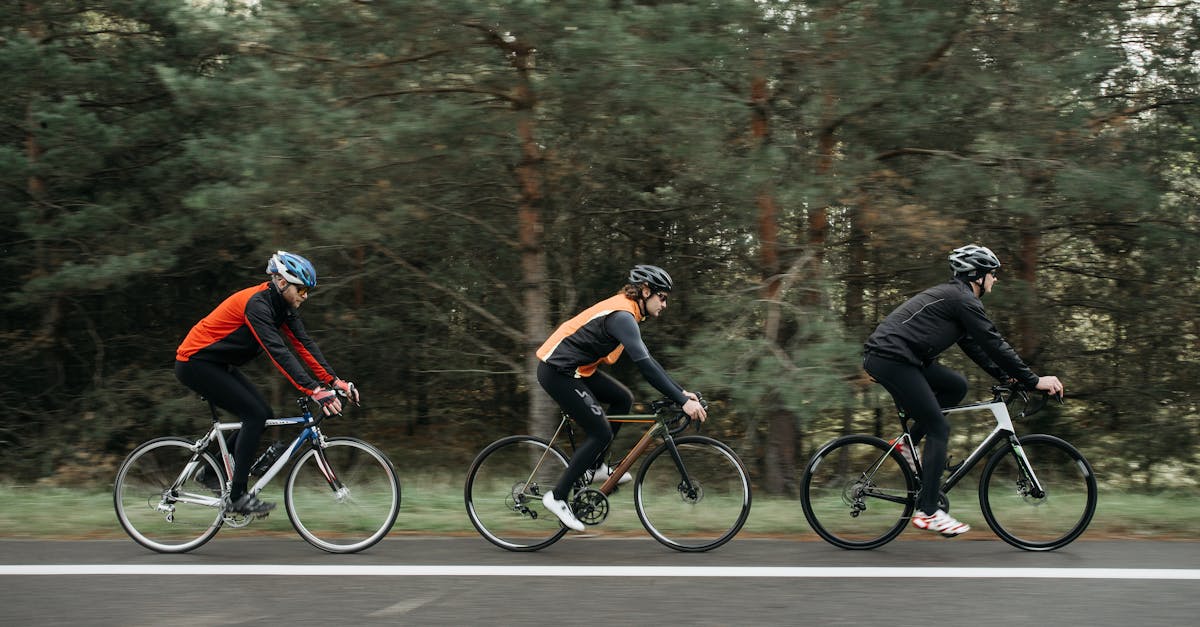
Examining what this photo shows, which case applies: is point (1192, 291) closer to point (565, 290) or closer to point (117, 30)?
point (565, 290)

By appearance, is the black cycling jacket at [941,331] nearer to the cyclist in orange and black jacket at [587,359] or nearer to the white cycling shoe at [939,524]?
the white cycling shoe at [939,524]

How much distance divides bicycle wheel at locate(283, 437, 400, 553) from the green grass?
395mm

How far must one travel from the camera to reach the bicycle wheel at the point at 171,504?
651 centimetres

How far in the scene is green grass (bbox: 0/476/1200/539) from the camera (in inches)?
269

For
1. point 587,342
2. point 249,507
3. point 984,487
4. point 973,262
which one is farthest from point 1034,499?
point 249,507

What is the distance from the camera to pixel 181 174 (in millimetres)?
13703

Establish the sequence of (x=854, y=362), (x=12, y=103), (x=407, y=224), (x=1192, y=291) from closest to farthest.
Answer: (x=854, y=362) → (x=407, y=224) → (x=1192, y=291) → (x=12, y=103)

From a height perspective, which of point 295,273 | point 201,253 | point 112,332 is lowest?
point 112,332

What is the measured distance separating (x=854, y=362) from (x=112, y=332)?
12.1 metres

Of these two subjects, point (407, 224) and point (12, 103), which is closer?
point (407, 224)

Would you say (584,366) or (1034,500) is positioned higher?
(584,366)

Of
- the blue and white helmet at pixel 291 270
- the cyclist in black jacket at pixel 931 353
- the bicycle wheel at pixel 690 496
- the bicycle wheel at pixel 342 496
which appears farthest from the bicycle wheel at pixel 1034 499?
the blue and white helmet at pixel 291 270

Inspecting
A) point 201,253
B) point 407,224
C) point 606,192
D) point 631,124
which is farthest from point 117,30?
point 631,124

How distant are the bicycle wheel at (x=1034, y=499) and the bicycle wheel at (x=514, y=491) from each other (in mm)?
2729
